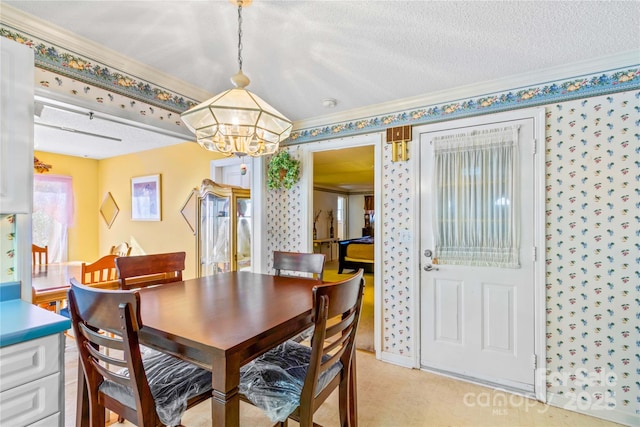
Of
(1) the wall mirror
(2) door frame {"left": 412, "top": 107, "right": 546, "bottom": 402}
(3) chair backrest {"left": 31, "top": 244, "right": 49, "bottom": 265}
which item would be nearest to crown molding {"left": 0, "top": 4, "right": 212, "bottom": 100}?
(2) door frame {"left": 412, "top": 107, "right": 546, "bottom": 402}

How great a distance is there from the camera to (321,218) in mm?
8836

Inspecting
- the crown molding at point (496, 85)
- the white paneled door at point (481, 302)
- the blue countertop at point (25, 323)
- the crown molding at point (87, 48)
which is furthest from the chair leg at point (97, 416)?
the crown molding at point (496, 85)

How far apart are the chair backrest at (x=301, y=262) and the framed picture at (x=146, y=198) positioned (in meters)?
2.74

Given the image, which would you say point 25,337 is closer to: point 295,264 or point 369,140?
point 295,264

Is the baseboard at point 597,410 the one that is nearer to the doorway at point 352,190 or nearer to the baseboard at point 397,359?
the baseboard at point 397,359

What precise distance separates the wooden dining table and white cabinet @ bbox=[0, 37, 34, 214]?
0.74m

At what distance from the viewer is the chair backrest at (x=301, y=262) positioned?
2219 mm

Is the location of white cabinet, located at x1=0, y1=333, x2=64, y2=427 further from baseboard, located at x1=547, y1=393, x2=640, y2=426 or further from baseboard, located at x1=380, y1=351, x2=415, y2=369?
baseboard, located at x1=547, y1=393, x2=640, y2=426

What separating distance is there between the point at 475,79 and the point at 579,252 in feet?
4.70

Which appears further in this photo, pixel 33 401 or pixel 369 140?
pixel 369 140

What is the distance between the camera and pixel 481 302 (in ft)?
7.73

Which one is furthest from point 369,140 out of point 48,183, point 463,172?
point 48,183

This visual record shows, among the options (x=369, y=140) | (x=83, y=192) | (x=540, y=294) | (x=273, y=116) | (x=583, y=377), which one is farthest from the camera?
(x=83, y=192)

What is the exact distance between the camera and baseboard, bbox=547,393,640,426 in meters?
1.88
